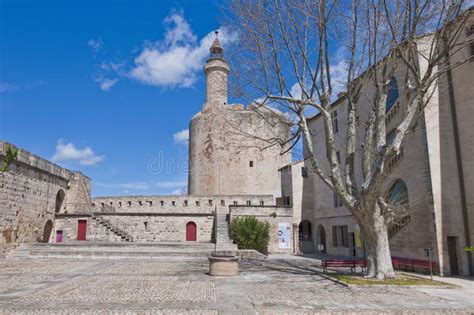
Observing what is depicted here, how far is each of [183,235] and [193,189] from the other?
12.3 m

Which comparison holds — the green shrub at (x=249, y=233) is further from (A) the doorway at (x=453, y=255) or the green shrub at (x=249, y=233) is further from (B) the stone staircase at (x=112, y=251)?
(A) the doorway at (x=453, y=255)

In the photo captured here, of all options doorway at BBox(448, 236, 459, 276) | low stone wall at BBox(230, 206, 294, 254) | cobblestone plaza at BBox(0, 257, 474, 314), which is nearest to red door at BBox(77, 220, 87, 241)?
low stone wall at BBox(230, 206, 294, 254)

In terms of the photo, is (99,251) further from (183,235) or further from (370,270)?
(370,270)

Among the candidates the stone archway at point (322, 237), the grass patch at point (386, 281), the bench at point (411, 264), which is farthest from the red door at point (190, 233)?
the grass patch at point (386, 281)

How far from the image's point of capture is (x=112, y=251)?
18719 mm

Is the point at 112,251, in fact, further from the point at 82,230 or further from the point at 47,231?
the point at 47,231

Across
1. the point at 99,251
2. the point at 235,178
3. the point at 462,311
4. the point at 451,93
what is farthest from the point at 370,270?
the point at 235,178

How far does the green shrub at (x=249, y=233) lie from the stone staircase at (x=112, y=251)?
2.58 metres

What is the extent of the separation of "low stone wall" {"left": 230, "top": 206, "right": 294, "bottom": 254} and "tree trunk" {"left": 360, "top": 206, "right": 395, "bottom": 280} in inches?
498

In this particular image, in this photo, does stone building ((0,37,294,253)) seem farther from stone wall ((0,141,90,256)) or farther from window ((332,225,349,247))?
window ((332,225,349,247))

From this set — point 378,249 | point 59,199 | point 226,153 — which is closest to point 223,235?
point 378,249

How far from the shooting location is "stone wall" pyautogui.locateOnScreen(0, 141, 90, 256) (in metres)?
19.1

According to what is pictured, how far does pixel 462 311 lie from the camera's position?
7641mm

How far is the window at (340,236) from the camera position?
74.0 ft
